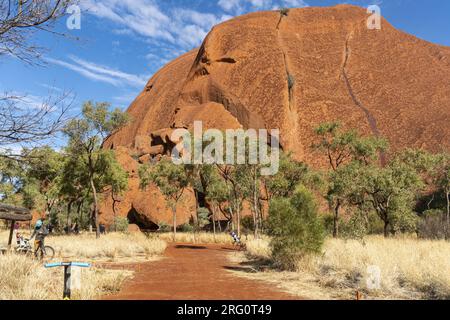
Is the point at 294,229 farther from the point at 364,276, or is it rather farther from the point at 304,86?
the point at 304,86

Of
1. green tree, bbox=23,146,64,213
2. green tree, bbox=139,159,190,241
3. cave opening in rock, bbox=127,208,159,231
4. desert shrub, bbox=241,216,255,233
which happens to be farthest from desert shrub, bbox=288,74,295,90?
green tree, bbox=23,146,64,213

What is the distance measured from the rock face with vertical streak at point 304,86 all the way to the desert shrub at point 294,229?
1405 inches

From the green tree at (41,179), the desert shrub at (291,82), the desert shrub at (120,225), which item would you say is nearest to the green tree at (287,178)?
the desert shrub at (120,225)

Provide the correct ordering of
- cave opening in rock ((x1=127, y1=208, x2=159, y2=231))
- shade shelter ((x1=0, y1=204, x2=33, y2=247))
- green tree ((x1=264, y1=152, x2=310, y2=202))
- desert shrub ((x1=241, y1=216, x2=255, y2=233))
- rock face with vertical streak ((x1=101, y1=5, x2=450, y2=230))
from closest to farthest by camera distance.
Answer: shade shelter ((x1=0, y1=204, x2=33, y2=247)), green tree ((x1=264, y1=152, x2=310, y2=202)), desert shrub ((x1=241, y1=216, x2=255, y2=233)), cave opening in rock ((x1=127, y1=208, x2=159, y2=231)), rock face with vertical streak ((x1=101, y1=5, x2=450, y2=230))

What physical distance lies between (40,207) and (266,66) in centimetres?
4318

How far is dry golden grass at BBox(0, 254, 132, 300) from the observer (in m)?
8.01

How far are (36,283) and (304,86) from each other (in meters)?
62.2

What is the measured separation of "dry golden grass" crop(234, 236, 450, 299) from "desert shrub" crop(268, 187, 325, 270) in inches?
22.3

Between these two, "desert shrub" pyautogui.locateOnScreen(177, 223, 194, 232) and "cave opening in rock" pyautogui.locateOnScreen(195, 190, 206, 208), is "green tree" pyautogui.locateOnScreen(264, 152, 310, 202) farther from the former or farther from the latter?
"cave opening in rock" pyautogui.locateOnScreen(195, 190, 206, 208)

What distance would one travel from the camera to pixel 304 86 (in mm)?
66500

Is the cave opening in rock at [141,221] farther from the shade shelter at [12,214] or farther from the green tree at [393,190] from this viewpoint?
the shade shelter at [12,214]

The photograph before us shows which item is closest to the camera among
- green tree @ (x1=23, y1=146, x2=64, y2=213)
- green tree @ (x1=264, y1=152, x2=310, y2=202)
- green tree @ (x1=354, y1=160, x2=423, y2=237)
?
green tree @ (x1=23, y1=146, x2=64, y2=213)

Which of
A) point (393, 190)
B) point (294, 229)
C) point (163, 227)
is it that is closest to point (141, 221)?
point (163, 227)
